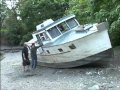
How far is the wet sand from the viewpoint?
15870 mm

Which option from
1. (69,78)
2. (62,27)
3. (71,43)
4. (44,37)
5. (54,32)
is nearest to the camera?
(69,78)

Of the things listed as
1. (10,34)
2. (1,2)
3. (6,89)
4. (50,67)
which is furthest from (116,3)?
(1,2)

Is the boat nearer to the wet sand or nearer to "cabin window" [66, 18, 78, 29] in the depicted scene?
"cabin window" [66, 18, 78, 29]

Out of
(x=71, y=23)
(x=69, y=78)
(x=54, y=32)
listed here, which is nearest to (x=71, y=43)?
(x=54, y=32)

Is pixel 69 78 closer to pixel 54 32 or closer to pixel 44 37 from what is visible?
pixel 54 32

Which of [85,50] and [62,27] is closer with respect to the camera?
[85,50]

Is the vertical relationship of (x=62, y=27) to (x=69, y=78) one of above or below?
above

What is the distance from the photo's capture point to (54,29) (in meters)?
22.8

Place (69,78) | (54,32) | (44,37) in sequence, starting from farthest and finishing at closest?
(44,37) < (54,32) < (69,78)

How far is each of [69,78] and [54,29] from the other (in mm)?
5296

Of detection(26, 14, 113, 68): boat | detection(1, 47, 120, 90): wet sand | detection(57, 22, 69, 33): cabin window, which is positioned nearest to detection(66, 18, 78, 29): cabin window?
detection(26, 14, 113, 68): boat

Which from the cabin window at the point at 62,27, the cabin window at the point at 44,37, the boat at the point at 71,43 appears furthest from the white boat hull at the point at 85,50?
the cabin window at the point at 62,27

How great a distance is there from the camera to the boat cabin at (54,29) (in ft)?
74.5

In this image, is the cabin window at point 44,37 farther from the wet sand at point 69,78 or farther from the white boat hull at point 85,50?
the wet sand at point 69,78
